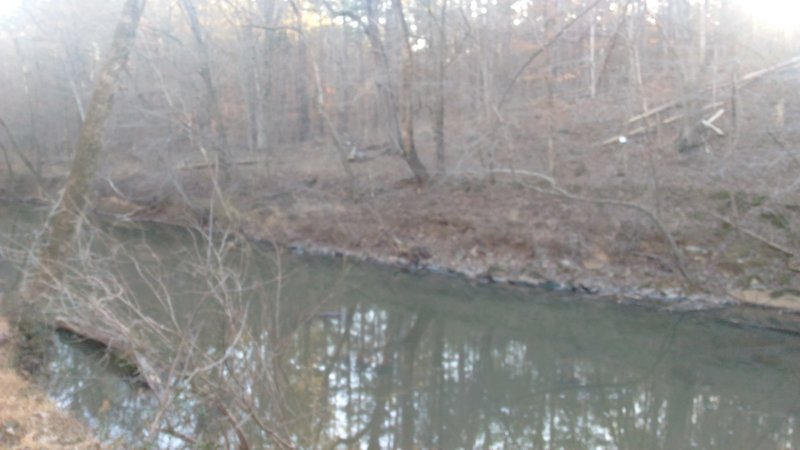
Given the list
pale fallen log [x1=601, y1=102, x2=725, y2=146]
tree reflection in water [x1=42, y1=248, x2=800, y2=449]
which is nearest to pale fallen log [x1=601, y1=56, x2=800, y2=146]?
pale fallen log [x1=601, y1=102, x2=725, y2=146]

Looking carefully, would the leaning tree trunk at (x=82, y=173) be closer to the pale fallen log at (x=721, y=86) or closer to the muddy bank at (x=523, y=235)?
the muddy bank at (x=523, y=235)

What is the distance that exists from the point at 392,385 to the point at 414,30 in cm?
1655

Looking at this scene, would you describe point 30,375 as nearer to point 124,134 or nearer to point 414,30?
point 414,30

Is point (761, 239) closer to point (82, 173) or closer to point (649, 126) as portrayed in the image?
point (649, 126)

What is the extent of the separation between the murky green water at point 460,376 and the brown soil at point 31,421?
46 centimetres

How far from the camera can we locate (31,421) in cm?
746

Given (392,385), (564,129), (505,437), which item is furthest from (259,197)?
(505,437)

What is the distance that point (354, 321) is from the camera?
14.8m

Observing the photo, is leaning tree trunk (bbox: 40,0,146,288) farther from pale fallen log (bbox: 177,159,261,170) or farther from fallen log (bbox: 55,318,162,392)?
pale fallen log (bbox: 177,159,261,170)

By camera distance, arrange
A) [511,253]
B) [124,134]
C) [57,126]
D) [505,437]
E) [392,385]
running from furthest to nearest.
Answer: [57,126], [124,134], [511,253], [392,385], [505,437]

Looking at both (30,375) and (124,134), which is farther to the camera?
(124,134)

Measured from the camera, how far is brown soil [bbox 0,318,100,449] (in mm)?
6816

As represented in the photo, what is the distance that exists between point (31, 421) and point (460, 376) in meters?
6.14

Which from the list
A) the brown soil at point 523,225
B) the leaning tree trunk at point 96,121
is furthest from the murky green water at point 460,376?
the brown soil at point 523,225
